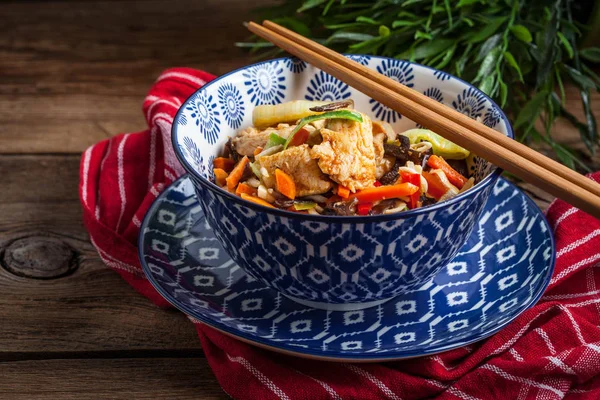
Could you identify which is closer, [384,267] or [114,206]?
[384,267]

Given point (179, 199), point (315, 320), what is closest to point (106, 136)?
point (179, 199)

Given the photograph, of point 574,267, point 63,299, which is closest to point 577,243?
point 574,267

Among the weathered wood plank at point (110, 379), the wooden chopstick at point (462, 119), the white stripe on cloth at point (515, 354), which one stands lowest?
the weathered wood plank at point (110, 379)

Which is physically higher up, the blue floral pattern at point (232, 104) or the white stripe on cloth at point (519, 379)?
the blue floral pattern at point (232, 104)

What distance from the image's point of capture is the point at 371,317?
148 cm

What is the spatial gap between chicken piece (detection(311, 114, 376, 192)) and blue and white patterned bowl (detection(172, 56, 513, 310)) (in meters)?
0.18

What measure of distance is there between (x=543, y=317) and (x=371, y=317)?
14.8 inches

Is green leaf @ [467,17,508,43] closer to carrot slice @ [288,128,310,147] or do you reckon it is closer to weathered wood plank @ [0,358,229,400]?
carrot slice @ [288,128,310,147]

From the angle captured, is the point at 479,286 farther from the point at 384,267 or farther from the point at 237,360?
the point at 237,360

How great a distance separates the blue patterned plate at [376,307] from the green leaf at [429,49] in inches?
24.7

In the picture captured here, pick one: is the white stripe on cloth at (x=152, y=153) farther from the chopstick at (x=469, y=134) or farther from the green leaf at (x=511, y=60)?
the green leaf at (x=511, y=60)

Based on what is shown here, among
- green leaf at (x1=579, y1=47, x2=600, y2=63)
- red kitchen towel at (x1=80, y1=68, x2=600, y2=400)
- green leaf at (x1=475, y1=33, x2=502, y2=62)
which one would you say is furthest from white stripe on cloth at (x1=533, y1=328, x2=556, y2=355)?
green leaf at (x1=579, y1=47, x2=600, y2=63)

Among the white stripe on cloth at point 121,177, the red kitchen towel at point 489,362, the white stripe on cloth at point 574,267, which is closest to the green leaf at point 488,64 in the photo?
the red kitchen towel at point 489,362

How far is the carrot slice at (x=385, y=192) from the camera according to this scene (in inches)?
55.3
